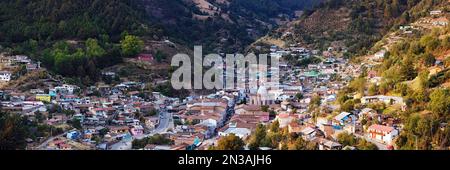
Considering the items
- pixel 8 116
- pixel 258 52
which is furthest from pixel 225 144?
pixel 258 52

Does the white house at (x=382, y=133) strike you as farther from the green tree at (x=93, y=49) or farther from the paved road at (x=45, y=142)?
the green tree at (x=93, y=49)

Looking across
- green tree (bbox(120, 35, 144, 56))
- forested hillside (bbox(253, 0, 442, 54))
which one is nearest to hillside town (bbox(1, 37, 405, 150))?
green tree (bbox(120, 35, 144, 56))

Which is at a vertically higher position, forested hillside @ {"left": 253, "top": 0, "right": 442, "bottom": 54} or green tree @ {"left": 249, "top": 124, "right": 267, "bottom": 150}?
forested hillside @ {"left": 253, "top": 0, "right": 442, "bottom": 54}

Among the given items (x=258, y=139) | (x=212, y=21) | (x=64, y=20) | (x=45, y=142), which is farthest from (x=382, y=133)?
(x=212, y=21)

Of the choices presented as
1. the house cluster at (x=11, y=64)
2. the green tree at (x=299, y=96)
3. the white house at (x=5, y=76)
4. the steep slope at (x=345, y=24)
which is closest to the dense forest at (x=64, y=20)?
the house cluster at (x=11, y=64)

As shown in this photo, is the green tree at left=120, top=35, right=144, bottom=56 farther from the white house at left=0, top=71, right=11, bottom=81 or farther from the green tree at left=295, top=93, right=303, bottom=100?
the green tree at left=295, top=93, right=303, bottom=100

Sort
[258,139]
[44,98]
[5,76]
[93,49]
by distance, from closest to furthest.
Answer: [258,139]
[44,98]
[5,76]
[93,49]

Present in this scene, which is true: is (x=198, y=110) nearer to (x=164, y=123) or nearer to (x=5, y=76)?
(x=164, y=123)

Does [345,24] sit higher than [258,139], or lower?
higher

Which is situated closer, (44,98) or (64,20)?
(44,98)

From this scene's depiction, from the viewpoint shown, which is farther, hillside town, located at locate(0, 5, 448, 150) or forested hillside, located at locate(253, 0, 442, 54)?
forested hillside, located at locate(253, 0, 442, 54)
